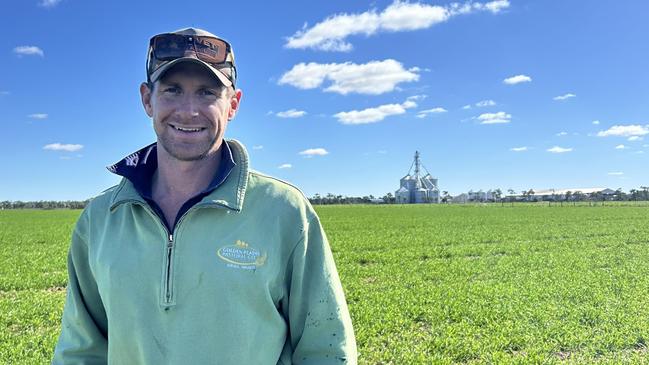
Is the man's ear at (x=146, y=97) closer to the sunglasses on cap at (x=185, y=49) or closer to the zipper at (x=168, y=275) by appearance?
the sunglasses on cap at (x=185, y=49)

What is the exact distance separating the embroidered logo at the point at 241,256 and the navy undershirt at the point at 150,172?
280mm

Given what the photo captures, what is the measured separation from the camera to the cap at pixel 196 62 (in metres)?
2.13

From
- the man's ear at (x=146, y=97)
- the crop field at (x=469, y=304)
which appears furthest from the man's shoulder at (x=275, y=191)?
the crop field at (x=469, y=304)

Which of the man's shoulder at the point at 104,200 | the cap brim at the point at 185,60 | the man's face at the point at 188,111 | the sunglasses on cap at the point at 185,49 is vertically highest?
the sunglasses on cap at the point at 185,49

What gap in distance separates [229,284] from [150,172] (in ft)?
2.77

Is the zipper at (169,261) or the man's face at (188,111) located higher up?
the man's face at (188,111)

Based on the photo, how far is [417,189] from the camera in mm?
153500

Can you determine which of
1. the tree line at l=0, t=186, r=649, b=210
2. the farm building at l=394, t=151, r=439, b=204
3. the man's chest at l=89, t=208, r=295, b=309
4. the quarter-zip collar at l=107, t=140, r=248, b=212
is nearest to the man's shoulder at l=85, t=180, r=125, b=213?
the quarter-zip collar at l=107, t=140, r=248, b=212

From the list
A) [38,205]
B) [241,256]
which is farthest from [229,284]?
[38,205]

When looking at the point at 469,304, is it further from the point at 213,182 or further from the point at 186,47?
the point at 186,47

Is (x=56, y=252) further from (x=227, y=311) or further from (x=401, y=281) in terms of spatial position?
(x=227, y=311)

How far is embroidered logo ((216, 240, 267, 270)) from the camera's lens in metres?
2.02

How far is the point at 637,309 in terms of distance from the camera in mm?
9508

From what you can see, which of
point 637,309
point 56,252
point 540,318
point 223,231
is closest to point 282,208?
point 223,231
